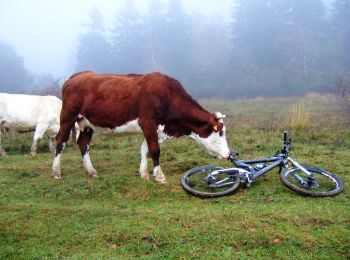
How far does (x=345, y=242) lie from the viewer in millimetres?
6012

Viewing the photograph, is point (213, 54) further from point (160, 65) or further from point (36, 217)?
point (36, 217)

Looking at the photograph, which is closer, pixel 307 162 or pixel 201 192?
pixel 201 192

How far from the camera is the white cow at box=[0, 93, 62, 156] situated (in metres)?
13.7

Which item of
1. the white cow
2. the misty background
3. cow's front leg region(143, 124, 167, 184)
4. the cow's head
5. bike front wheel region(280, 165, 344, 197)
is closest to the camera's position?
bike front wheel region(280, 165, 344, 197)

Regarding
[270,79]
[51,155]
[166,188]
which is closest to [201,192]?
[166,188]

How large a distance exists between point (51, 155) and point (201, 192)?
21.6 ft

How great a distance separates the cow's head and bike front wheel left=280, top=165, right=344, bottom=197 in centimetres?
128

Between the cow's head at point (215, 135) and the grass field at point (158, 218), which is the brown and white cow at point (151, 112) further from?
the grass field at point (158, 218)

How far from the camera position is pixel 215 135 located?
9.11m

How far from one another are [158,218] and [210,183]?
66.1 inches

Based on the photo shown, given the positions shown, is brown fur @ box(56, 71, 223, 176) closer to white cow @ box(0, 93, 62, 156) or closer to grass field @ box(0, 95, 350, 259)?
grass field @ box(0, 95, 350, 259)

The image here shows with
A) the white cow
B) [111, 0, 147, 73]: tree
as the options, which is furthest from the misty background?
the white cow

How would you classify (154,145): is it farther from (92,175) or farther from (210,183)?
(92,175)

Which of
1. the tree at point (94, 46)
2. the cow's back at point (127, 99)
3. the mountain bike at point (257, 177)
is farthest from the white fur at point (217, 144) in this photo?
the tree at point (94, 46)
